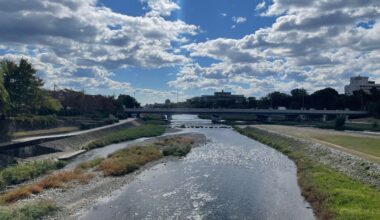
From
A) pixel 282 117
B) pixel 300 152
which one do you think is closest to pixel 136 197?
pixel 300 152

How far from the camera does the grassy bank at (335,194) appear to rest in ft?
65.7

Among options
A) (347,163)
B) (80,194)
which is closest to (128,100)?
(347,163)

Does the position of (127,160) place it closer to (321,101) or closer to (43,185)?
(43,185)

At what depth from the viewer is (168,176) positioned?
113 ft

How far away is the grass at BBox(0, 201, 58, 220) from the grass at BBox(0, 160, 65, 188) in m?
8.35

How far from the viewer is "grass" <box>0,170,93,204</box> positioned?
24.6 metres

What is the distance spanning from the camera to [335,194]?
933 inches

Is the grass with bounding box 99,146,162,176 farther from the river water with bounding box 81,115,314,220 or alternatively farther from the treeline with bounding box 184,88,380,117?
the treeline with bounding box 184,88,380,117

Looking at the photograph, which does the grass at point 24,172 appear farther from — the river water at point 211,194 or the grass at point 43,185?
the river water at point 211,194

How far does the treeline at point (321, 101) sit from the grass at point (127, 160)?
86.1m

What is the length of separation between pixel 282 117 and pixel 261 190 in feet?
417

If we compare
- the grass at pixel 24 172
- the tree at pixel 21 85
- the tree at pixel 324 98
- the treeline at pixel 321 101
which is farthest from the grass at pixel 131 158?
the tree at pixel 324 98

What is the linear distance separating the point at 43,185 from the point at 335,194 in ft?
66.2

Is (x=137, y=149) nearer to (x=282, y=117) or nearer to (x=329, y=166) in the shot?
(x=329, y=166)
